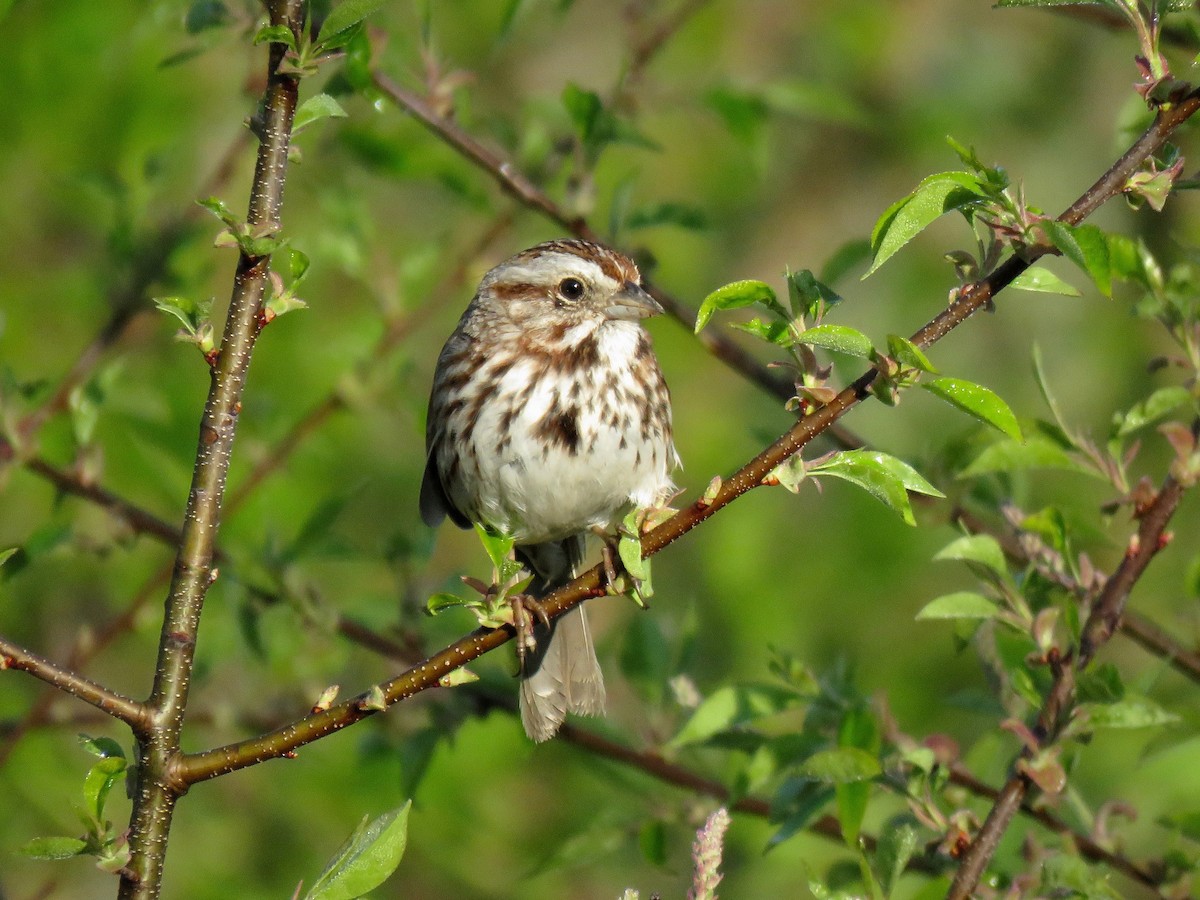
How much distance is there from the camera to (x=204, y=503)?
2828mm

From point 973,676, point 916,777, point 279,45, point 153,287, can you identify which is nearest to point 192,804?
point 153,287

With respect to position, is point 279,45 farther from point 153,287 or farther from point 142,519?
point 153,287

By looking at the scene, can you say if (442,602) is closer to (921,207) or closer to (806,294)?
(806,294)

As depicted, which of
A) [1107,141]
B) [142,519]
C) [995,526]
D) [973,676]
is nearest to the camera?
[142,519]

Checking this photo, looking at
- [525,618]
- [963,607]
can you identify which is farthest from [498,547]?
[963,607]

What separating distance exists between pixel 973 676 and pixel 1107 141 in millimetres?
3407

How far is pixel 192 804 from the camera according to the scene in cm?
709

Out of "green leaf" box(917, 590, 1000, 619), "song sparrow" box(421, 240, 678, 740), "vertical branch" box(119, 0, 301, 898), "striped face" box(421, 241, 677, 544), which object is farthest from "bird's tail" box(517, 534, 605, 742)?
"vertical branch" box(119, 0, 301, 898)

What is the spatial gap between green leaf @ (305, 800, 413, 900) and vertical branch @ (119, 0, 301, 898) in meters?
0.33

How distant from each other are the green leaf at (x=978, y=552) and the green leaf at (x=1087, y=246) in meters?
0.90

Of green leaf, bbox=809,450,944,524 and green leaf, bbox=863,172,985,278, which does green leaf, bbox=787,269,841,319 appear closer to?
green leaf, bbox=863,172,985,278

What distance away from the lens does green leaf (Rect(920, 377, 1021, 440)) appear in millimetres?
2717

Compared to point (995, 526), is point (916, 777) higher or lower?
lower

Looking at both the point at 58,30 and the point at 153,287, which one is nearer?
the point at 153,287
